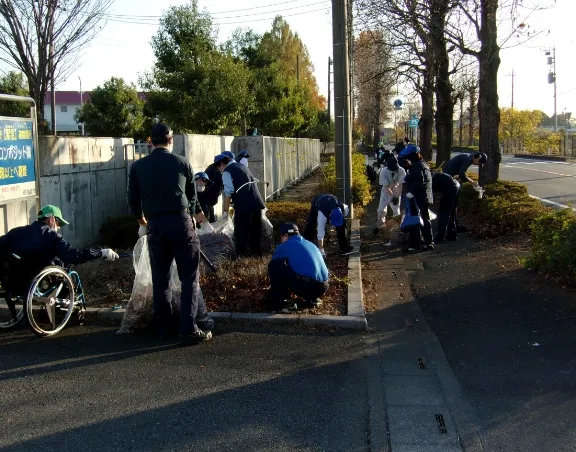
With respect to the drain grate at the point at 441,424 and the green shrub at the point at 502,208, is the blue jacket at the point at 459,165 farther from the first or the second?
the drain grate at the point at 441,424

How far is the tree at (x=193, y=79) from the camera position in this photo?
66.2 ft

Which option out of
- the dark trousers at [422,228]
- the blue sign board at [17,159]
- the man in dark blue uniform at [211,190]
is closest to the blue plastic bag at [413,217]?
the dark trousers at [422,228]

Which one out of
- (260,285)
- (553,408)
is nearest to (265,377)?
(553,408)

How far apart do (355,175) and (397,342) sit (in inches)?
452

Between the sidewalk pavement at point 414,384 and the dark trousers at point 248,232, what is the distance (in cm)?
180

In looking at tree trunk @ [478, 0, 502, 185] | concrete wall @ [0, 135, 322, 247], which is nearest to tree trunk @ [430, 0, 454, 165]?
tree trunk @ [478, 0, 502, 185]

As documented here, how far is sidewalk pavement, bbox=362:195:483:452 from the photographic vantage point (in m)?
3.89

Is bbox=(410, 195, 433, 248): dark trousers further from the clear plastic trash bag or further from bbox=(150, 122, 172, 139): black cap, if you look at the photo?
bbox=(150, 122, 172, 139): black cap

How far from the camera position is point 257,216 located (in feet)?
29.1

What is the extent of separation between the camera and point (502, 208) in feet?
39.1

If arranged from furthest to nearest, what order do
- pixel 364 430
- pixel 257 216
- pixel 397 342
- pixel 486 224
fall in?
pixel 486 224 < pixel 257 216 < pixel 397 342 < pixel 364 430

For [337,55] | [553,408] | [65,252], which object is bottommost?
[553,408]

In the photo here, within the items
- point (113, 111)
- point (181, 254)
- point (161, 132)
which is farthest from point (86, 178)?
point (113, 111)

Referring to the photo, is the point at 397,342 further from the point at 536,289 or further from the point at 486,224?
the point at 486,224
